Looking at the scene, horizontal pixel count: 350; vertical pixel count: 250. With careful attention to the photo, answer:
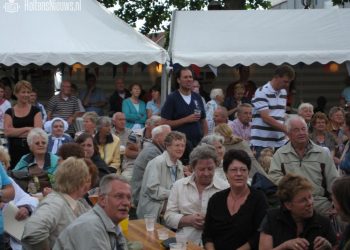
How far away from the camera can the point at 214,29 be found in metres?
12.7

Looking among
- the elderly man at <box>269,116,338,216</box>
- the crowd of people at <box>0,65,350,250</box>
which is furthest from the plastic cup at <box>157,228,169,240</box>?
the elderly man at <box>269,116,338,216</box>

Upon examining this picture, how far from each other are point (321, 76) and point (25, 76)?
20.3 feet

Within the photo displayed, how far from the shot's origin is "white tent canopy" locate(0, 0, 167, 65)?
442 inches

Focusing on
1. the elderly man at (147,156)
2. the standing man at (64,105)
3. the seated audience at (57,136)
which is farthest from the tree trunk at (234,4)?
the elderly man at (147,156)

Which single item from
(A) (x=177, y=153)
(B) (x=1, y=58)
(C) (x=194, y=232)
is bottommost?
(C) (x=194, y=232)

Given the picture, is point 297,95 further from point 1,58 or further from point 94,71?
point 1,58

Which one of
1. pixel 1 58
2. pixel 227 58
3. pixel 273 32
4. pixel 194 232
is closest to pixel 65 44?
pixel 1 58

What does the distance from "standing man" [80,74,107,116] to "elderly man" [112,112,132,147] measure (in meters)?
2.74

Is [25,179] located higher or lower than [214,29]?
lower

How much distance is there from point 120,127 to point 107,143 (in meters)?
1.25

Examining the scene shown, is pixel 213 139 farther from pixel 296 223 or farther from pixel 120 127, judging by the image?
pixel 120 127

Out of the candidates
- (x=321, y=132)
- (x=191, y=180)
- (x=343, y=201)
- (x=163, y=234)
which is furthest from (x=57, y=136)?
(x=343, y=201)

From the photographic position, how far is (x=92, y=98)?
1347 cm

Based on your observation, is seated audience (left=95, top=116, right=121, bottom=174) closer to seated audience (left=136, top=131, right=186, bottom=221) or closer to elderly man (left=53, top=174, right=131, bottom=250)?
seated audience (left=136, top=131, right=186, bottom=221)
